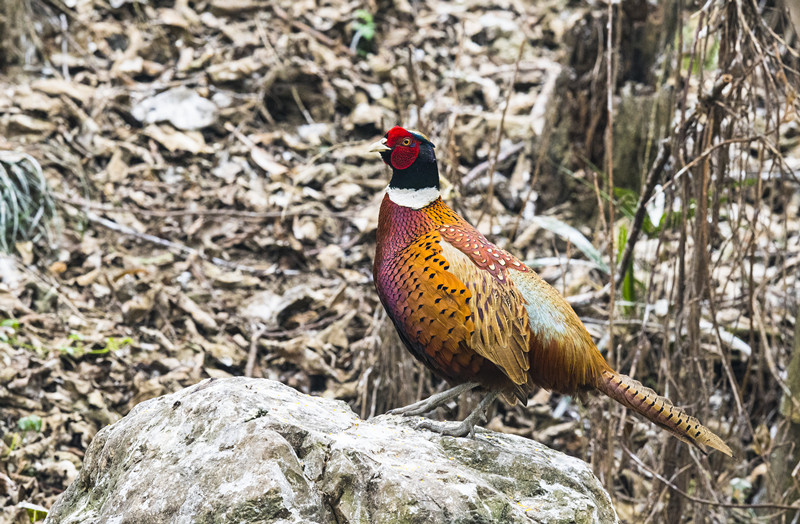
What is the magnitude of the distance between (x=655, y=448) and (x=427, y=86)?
3.85 m

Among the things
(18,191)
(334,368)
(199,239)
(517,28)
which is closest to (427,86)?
(517,28)

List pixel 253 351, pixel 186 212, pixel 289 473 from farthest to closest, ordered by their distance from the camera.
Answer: pixel 186 212, pixel 253 351, pixel 289 473

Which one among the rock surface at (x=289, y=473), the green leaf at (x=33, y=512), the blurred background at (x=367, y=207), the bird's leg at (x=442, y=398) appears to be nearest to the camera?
the rock surface at (x=289, y=473)

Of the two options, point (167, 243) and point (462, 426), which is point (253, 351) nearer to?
point (167, 243)

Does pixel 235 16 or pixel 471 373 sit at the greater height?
pixel 235 16

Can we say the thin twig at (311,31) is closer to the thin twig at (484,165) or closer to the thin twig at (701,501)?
the thin twig at (484,165)

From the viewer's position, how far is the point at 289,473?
221cm

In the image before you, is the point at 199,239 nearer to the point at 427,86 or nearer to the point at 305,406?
the point at 427,86

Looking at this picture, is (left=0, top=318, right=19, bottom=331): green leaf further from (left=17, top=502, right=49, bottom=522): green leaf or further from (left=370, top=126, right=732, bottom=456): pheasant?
(left=370, top=126, right=732, bottom=456): pheasant

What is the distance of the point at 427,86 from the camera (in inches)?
280

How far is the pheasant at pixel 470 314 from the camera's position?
2.72 metres

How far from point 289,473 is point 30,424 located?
2227 millimetres

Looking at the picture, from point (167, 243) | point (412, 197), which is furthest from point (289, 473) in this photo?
point (167, 243)

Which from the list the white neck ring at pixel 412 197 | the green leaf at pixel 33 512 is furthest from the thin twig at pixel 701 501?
the green leaf at pixel 33 512
